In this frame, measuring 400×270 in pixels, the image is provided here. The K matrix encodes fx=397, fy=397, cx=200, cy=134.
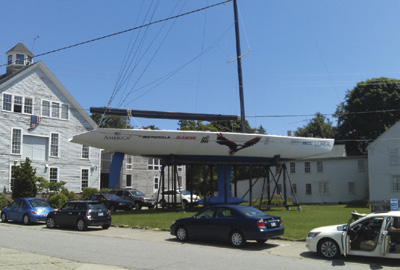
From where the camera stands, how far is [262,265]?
380 inches

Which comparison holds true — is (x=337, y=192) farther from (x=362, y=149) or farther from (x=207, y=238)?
(x=207, y=238)

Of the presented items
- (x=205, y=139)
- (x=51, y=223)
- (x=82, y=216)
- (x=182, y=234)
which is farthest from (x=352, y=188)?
(x=51, y=223)

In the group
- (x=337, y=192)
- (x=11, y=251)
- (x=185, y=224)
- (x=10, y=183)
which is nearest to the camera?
(x=11, y=251)

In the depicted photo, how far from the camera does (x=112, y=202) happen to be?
28609 mm

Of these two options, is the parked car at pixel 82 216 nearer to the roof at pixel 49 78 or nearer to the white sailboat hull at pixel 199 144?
the white sailboat hull at pixel 199 144

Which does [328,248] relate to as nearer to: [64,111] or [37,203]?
[37,203]

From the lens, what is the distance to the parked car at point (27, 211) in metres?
20.0

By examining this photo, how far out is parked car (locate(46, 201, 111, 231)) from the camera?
17406 millimetres

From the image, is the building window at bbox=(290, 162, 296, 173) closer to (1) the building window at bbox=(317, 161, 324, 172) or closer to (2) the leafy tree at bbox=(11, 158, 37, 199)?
(1) the building window at bbox=(317, 161, 324, 172)

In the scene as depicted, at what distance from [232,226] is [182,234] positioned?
7.03 feet

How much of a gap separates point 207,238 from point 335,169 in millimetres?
34262

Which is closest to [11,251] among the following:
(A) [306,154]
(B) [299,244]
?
(B) [299,244]

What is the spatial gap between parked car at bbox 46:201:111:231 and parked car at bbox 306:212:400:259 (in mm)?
9991

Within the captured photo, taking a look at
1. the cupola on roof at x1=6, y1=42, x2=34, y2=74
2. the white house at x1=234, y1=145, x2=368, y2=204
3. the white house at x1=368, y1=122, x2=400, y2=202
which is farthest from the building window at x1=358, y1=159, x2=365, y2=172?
the cupola on roof at x1=6, y1=42, x2=34, y2=74
